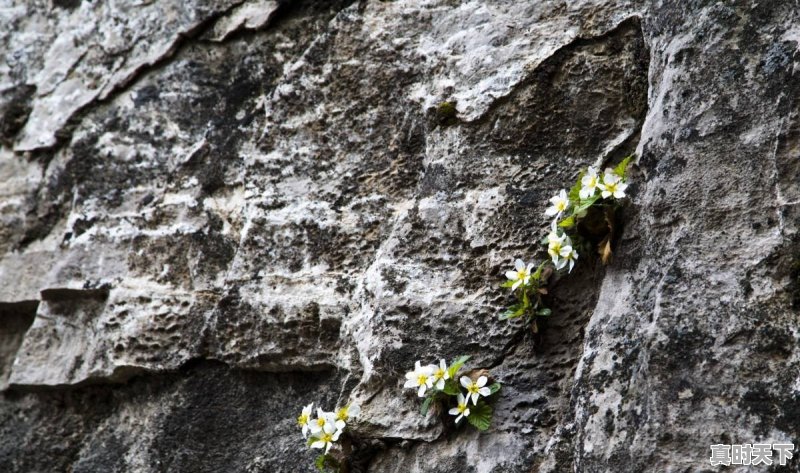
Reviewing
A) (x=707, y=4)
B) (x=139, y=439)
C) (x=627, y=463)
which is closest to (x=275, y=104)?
(x=139, y=439)

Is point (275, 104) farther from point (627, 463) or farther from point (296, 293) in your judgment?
point (627, 463)

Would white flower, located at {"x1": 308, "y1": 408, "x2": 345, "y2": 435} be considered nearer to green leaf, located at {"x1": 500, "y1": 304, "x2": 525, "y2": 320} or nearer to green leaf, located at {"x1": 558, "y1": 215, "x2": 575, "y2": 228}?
green leaf, located at {"x1": 500, "y1": 304, "x2": 525, "y2": 320}

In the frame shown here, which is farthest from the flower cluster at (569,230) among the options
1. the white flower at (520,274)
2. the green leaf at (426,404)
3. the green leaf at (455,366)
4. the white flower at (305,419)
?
the white flower at (305,419)

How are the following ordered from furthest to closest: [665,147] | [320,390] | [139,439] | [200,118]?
[200,118], [139,439], [320,390], [665,147]

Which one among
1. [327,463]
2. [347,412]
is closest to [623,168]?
[347,412]

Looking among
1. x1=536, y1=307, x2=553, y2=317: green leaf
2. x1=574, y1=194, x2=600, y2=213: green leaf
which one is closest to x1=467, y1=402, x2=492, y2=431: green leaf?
x1=536, y1=307, x2=553, y2=317: green leaf

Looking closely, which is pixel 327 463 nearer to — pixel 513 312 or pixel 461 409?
pixel 461 409
